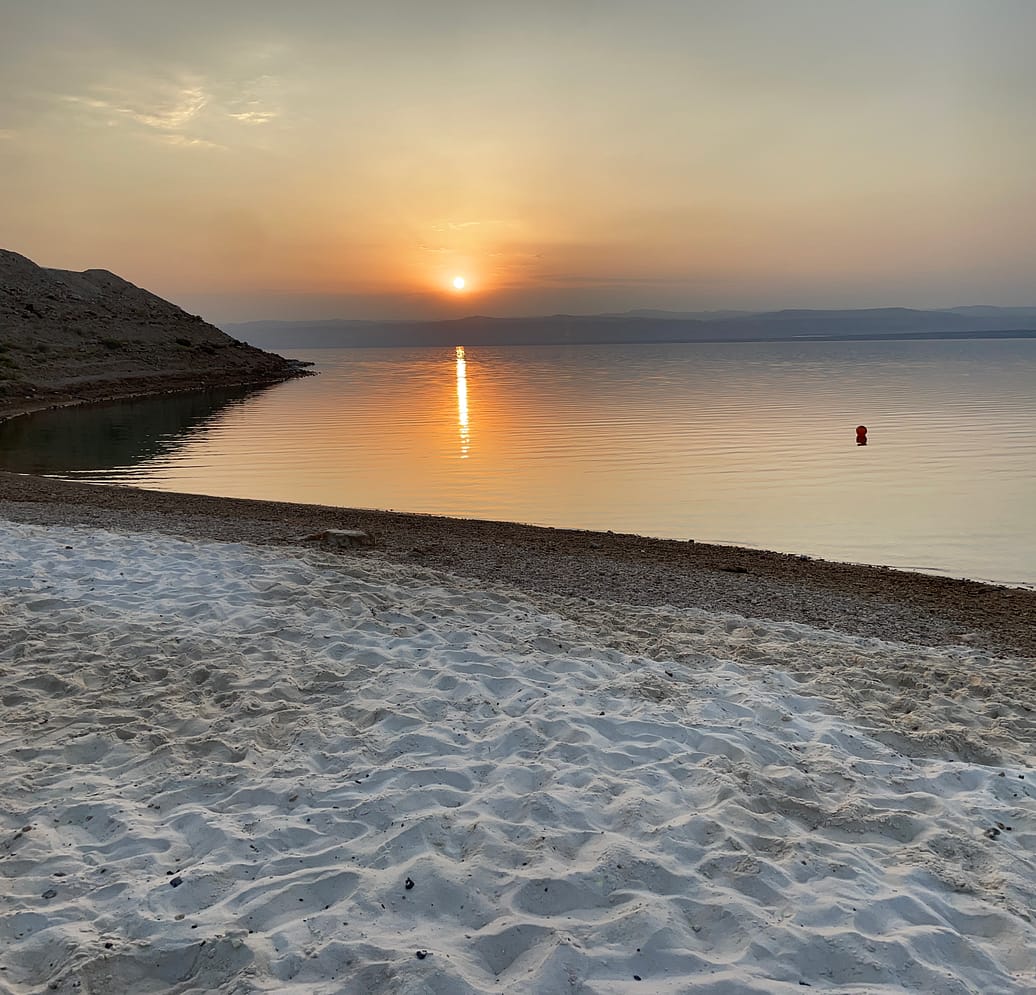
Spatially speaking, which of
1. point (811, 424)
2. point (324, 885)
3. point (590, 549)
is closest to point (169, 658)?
point (324, 885)

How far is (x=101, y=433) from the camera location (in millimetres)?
31875

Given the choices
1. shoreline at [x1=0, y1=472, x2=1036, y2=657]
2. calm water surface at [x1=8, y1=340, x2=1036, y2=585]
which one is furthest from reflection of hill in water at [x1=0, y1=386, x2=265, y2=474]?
shoreline at [x1=0, y1=472, x2=1036, y2=657]

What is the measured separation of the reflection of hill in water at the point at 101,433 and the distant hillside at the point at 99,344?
6.09m

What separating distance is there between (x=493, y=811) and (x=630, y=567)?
708 cm

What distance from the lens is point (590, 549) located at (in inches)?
497

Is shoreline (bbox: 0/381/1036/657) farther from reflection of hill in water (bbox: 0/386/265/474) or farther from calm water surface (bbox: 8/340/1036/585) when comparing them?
reflection of hill in water (bbox: 0/386/265/474)

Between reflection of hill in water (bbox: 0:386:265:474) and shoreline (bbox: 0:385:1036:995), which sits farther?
reflection of hill in water (bbox: 0:386:265:474)

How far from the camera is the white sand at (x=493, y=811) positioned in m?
3.30

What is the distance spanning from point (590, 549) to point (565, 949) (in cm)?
940

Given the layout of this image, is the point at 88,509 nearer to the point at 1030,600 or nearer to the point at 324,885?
the point at 324,885

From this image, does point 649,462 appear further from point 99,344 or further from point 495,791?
point 99,344

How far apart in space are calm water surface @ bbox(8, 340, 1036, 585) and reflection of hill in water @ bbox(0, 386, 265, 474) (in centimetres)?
17

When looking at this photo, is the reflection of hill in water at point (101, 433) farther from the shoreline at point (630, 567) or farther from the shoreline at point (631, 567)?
the shoreline at point (631, 567)

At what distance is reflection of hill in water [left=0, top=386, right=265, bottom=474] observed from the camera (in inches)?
960
